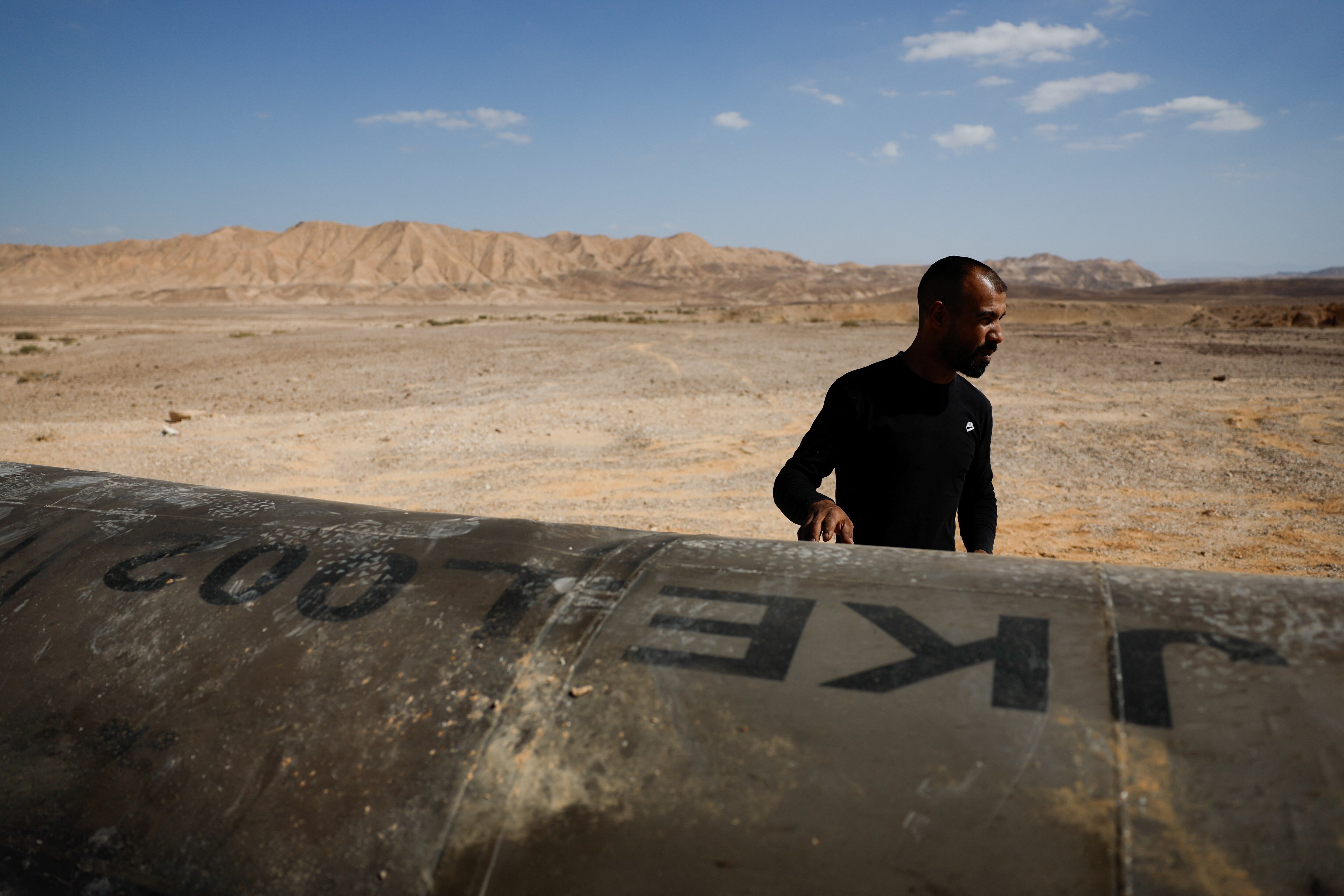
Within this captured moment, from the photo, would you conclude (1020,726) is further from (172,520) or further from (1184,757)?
(172,520)

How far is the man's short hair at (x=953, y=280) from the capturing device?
2.49m

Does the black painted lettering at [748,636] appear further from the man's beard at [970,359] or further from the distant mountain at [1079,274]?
the distant mountain at [1079,274]

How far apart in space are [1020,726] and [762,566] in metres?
0.62

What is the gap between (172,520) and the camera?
2.22 metres

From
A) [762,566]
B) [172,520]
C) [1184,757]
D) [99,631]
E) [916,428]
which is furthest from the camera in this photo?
[916,428]

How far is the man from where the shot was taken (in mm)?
2492

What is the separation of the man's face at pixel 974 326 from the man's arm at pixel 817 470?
39 centimetres

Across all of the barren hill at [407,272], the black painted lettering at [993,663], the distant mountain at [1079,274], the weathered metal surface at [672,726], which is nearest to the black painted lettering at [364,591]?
the weathered metal surface at [672,726]

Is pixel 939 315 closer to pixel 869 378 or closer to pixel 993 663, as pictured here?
pixel 869 378

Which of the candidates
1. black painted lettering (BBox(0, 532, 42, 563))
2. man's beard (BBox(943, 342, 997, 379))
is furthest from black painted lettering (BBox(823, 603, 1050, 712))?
black painted lettering (BBox(0, 532, 42, 563))

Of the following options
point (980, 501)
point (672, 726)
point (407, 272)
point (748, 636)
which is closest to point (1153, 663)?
point (748, 636)

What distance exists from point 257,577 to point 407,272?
103 m

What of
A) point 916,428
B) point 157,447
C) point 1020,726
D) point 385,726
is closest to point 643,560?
point 385,726

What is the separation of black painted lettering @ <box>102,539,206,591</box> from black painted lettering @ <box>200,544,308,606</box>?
0.38ft
